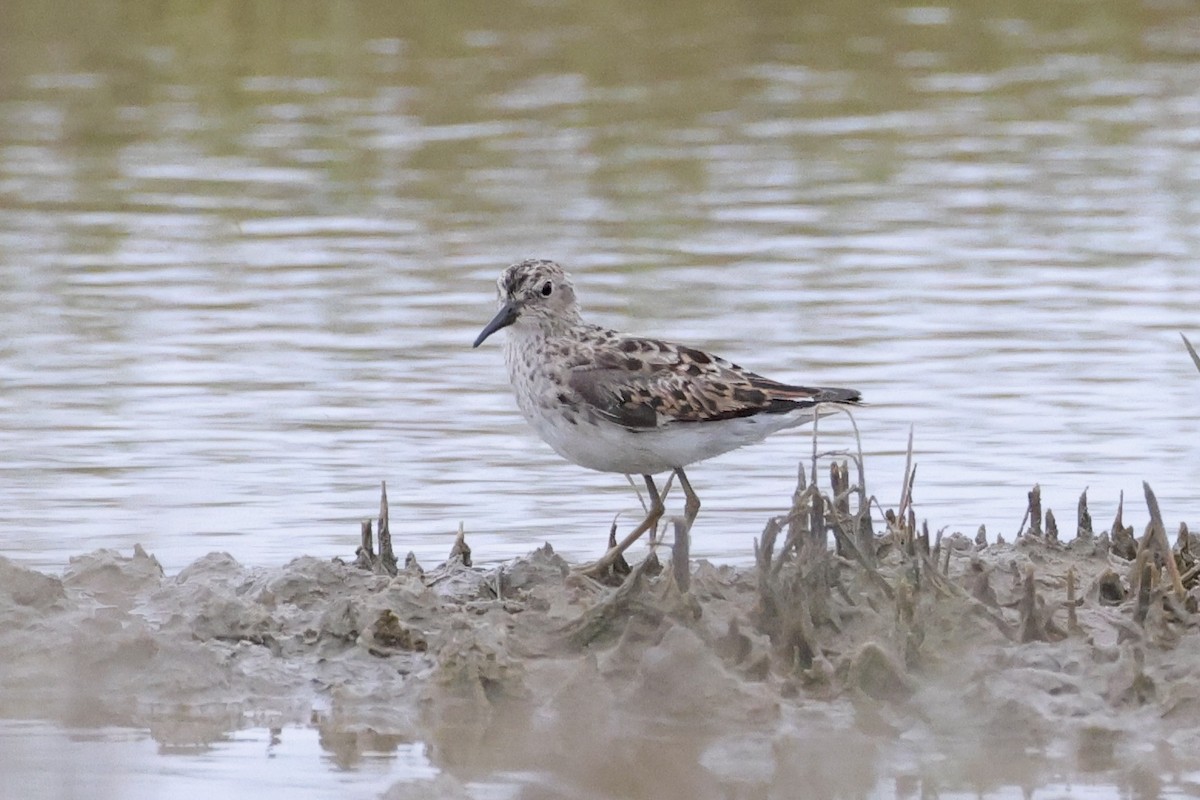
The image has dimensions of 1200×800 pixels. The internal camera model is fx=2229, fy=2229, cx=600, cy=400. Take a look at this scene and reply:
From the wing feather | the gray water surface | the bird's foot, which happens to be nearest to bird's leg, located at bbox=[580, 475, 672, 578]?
the bird's foot

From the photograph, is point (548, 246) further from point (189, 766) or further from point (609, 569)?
point (189, 766)

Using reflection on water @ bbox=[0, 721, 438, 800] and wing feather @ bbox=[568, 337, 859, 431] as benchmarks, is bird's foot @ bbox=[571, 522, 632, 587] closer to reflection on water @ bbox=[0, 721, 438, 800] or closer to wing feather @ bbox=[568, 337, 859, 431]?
wing feather @ bbox=[568, 337, 859, 431]

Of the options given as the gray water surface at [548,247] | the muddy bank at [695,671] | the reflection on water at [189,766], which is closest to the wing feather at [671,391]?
the muddy bank at [695,671]

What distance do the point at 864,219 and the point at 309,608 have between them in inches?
379

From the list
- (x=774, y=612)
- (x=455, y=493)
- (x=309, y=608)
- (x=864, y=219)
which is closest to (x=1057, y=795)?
(x=774, y=612)

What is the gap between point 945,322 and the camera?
46.5ft

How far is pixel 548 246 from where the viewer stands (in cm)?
1620

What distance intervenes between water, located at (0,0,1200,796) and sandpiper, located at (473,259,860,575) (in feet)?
3.59

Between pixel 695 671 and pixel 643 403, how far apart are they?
142 centimetres

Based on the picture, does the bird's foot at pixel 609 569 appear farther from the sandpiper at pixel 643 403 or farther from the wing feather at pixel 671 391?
the wing feather at pixel 671 391

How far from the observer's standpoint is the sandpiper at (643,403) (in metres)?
8.55

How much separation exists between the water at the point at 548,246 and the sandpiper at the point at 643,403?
1.09 metres

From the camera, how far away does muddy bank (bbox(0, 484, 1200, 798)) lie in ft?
23.0

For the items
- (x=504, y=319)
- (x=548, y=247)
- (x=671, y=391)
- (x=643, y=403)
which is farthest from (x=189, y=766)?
(x=548, y=247)
